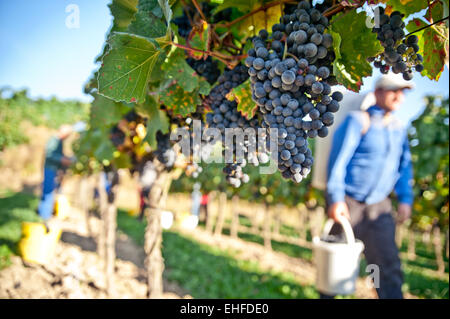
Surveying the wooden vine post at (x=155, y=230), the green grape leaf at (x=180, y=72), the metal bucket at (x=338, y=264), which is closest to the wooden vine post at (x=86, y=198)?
the wooden vine post at (x=155, y=230)

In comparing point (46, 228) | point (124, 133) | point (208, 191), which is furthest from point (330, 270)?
point (208, 191)

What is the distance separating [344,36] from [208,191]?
35.3 feet

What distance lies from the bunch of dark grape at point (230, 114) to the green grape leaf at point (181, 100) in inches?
3.2

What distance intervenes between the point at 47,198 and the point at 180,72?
183 inches

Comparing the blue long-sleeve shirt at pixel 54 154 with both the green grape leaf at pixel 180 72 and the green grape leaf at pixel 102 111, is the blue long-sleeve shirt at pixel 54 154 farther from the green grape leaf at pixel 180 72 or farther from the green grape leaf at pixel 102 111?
the green grape leaf at pixel 180 72

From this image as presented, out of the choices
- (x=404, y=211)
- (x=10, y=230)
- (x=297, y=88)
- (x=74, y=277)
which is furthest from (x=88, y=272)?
(x=297, y=88)

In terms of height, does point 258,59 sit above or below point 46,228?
above

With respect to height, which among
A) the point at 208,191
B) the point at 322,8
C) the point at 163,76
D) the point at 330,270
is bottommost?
the point at 208,191

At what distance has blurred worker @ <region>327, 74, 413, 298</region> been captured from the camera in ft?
7.93

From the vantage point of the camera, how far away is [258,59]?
3.29 feet

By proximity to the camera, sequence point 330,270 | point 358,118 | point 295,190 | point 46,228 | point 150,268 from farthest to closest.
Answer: point 295,190 < point 46,228 < point 150,268 < point 358,118 < point 330,270

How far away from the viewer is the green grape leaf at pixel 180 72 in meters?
1.28

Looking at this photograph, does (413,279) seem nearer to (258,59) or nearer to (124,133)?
(124,133)

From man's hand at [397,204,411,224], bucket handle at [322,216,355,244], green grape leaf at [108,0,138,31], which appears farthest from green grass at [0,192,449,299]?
green grape leaf at [108,0,138,31]
